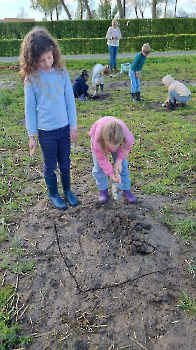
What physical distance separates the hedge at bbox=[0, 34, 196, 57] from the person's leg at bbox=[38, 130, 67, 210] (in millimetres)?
14285

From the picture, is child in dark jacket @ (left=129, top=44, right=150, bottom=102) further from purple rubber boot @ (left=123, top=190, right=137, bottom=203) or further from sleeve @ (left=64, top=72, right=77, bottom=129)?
purple rubber boot @ (left=123, top=190, right=137, bottom=203)

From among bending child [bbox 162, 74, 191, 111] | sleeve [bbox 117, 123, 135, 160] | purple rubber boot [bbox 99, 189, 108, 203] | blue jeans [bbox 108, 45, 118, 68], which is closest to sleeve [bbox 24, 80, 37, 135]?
sleeve [bbox 117, 123, 135, 160]

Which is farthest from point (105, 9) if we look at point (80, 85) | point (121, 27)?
point (80, 85)

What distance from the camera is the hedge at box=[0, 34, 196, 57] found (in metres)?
15.1

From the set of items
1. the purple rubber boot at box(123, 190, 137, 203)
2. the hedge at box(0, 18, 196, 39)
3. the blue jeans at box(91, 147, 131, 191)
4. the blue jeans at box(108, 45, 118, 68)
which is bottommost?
the purple rubber boot at box(123, 190, 137, 203)

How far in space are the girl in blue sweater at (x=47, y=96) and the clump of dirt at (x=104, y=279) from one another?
0.79m

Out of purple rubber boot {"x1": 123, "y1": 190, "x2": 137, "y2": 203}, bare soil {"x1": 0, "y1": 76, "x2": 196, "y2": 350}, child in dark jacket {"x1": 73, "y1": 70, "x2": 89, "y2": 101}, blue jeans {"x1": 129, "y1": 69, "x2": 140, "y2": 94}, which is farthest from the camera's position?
child in dark jacket {"x1": 73, "y1": 70, "x2": 89, "y2": 101}

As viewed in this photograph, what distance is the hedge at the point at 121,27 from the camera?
1889 cm

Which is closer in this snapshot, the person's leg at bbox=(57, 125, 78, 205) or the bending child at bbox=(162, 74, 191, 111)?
the person's leg at bbox=(57, 125, 78, 205)

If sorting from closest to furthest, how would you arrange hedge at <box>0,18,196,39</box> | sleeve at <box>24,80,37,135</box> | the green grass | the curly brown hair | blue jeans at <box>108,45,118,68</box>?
the curly brown hair, sleeve at <box>24,80,37,135</box>, the green grass, blue jeans at <box>108,45,118,68</box>, hedge at <box>0,18,196,39</box>

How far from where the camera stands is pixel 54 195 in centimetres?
326

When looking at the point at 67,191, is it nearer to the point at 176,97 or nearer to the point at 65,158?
the point at 65,158

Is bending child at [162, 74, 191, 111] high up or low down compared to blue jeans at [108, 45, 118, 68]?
down

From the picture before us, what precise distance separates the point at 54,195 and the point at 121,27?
19.8 metres
